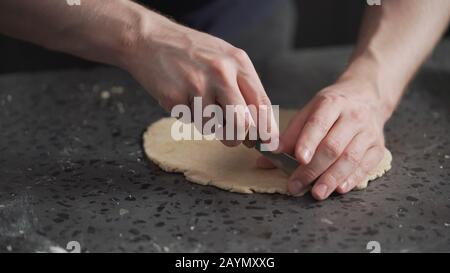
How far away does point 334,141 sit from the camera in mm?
982

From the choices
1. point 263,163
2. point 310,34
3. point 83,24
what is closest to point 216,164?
point 263,163

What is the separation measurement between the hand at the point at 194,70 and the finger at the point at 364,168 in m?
0.15

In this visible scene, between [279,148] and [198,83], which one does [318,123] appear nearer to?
[279,148]

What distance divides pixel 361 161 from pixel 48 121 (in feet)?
2.28

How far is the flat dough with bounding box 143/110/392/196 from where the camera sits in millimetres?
1006

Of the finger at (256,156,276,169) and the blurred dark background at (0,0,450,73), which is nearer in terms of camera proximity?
the finger at (256,156,276,169)

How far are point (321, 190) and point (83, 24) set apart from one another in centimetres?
50

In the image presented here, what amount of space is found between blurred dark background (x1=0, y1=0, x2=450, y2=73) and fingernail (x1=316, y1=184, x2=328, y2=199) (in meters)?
1.16

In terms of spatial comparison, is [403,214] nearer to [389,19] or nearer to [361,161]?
[361,161]

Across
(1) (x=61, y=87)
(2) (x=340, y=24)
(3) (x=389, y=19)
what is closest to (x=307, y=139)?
(3) (x=389, y=19)

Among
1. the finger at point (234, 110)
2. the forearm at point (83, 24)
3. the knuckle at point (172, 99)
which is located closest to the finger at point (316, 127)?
the finger at point (234, 110)
